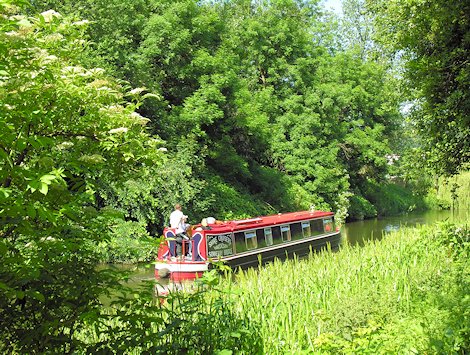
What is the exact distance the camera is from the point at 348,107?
1351 inches

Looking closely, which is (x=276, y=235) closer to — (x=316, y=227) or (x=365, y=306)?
(x=316, y=227)

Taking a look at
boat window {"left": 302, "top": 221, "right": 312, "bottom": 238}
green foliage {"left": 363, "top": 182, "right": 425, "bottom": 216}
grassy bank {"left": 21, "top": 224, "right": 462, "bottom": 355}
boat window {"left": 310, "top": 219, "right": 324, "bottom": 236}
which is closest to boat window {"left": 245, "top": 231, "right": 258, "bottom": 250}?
boat window {"left": 302, "top": 221, "right": 312, "bottom": 238}

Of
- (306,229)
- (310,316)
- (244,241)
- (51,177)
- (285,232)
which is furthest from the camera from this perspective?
(306,229)

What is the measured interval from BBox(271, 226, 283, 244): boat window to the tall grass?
7853 millimetres

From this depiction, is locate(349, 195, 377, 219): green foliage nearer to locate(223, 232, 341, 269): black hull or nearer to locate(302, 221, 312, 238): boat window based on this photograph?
locate(223, 232, 341, 269): black hull

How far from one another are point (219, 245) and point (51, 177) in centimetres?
1129

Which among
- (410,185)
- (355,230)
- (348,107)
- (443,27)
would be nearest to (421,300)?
(443,27)

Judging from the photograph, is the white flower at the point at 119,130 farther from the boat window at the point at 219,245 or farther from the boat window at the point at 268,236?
the boat window at the point at 268,236

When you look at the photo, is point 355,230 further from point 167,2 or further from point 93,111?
point 93,111

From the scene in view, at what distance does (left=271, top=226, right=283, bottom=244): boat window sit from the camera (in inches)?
643

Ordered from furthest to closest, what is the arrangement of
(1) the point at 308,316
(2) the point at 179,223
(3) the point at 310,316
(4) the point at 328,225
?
(4) the point at 328,225 < (2) the point at 179,223 < (3) the point at 310,316 < (1) the point at 308,316

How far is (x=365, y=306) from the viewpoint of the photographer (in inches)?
210

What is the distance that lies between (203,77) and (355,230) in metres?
11.3

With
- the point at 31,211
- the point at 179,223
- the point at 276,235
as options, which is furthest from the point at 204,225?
the point at 31,211
